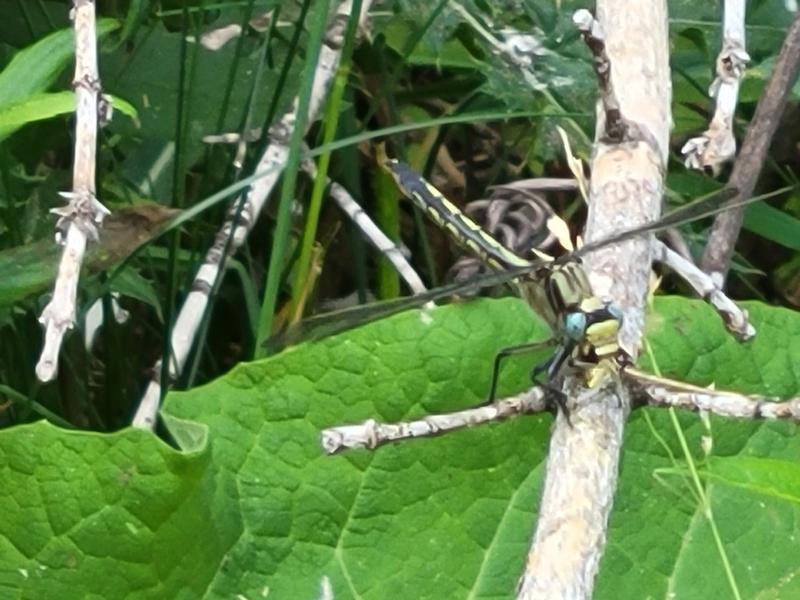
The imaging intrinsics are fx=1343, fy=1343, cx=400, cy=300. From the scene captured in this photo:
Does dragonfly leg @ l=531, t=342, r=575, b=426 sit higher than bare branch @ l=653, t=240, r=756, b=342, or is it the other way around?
dragonfly leg @ l=531, t=342, r=575, b=426

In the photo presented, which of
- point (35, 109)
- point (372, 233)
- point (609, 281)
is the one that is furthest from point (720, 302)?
point (35, 109)

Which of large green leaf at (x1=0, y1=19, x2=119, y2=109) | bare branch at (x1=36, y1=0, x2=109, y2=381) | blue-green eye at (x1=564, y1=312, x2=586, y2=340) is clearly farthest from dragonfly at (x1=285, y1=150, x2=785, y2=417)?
large green leaf at (x1=0, y1=19, x2=119, y2=109)

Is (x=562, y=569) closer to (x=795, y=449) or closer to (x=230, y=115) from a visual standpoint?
(x=795, y=449)

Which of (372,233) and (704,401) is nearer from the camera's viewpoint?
(704,401)

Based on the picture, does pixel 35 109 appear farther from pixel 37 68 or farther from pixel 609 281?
pixel 609 281

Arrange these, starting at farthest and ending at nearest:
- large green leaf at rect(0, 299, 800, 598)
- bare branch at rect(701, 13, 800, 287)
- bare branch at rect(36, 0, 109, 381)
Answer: bare branch at rect(701, 13, 800, 287), large green leaf at rect(0, 299, 800, 598), bare branch at rect(36, 0, 109, 381)

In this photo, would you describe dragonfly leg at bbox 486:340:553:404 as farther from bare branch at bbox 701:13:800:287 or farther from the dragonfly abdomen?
bare branch at bbox 701:13:800:287

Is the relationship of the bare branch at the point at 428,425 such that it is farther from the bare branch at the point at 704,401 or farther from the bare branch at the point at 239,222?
the bare branch at the point at 239,222
